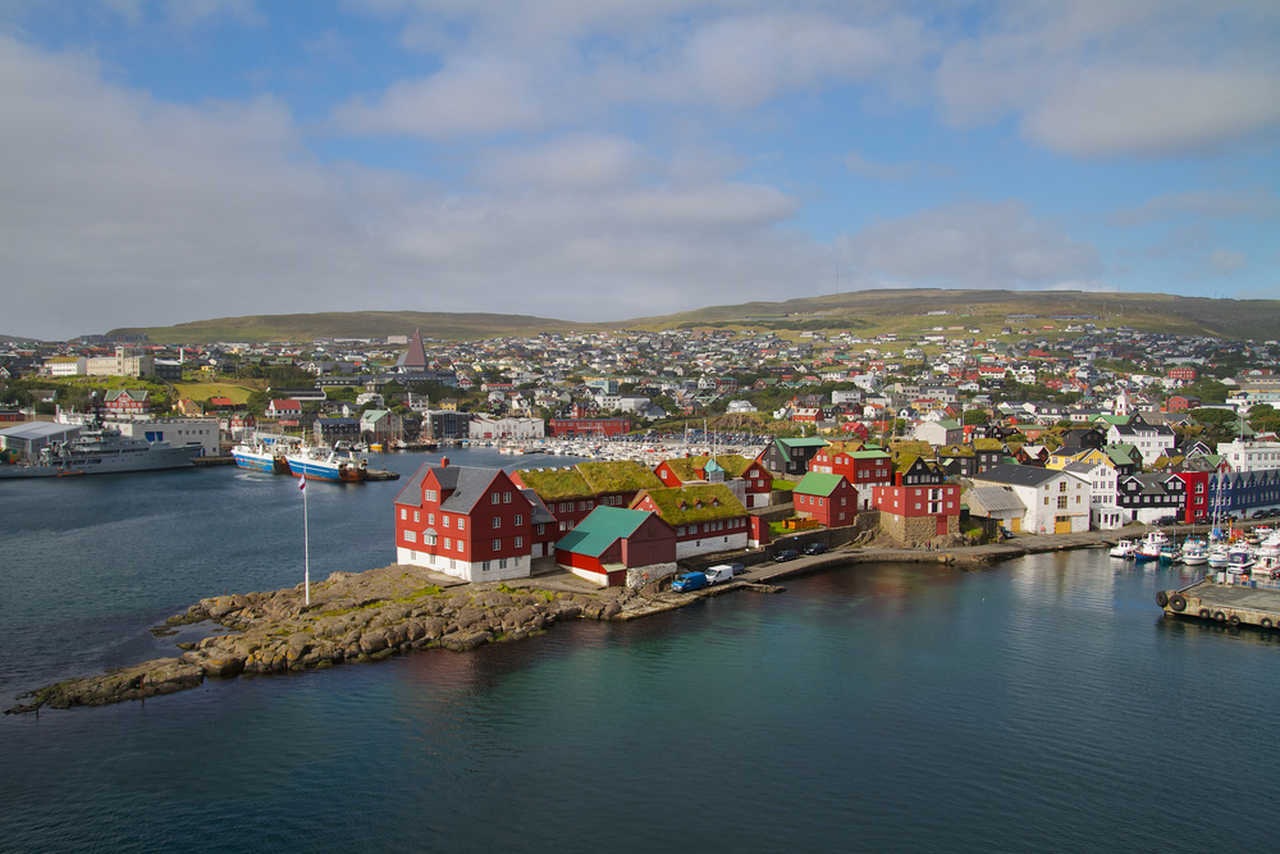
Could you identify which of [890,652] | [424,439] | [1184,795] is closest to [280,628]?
[890,652]

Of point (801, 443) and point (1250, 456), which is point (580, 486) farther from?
point (1250, 456)

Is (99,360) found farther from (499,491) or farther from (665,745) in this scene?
(665,745)

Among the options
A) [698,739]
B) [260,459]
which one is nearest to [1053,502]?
[698,739]

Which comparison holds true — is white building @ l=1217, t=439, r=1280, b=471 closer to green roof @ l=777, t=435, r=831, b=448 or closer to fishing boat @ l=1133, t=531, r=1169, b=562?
fishing boat @ l=1133, t=531, r=1169, b=562

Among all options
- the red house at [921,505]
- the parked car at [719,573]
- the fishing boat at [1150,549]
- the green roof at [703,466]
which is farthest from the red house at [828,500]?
the fishing boat at [1150,549]

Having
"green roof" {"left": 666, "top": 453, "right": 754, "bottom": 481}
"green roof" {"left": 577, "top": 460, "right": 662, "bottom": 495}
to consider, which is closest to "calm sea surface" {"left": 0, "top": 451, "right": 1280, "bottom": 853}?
"green roof" {"left": 577, "top": 460, "right": 662, "bottom": 495}

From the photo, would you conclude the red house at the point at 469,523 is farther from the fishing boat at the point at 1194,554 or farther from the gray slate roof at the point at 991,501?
the fishing boat at the point at 1194,554
